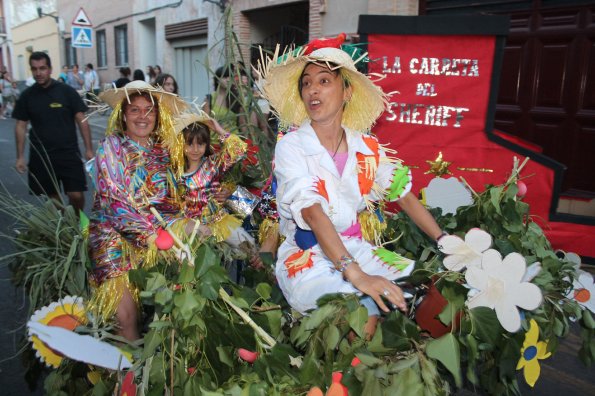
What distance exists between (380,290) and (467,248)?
32cm

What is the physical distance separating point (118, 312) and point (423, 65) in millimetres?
3528

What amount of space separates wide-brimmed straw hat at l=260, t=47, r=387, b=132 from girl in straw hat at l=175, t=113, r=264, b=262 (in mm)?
632

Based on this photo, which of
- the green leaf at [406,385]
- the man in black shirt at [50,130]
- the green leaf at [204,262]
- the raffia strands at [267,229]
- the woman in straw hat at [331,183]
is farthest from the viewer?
the man in black shirt at [50,130]

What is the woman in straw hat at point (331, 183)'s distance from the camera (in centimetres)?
189

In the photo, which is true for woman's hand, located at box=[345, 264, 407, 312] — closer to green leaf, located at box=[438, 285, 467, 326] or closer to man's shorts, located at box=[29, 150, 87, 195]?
green leaf, located at box=[438, 285, 467, 326]

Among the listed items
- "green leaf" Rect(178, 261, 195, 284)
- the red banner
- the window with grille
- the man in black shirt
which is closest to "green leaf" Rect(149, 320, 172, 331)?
"green leaf" Rect(178, 261, 195, 284)

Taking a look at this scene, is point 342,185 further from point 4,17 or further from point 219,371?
point 4,17

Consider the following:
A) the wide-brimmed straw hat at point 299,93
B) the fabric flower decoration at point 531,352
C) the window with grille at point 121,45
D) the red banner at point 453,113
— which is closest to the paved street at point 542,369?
the fabric flower decoration at point 531,352

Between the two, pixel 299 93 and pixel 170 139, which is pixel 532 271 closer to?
pixel 299 93

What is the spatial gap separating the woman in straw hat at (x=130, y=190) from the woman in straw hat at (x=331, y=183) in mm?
712

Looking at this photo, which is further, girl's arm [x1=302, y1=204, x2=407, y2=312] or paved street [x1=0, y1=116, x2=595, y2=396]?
paved street [x1=0, y1=116, x2=595, y2=396]

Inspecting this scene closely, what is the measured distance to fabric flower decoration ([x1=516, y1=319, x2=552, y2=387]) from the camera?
5.69ft

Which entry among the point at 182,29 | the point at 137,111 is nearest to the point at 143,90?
the point at 137,111

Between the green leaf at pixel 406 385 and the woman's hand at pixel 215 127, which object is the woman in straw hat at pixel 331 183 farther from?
the woman's hand at pixel 215 127
